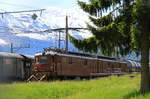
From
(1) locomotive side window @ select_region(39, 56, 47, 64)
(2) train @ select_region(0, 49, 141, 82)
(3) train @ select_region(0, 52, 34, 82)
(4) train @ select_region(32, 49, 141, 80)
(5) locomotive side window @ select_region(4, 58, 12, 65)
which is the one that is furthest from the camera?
(1) locomotive side window @ select_region(39, 56, 47, 64)

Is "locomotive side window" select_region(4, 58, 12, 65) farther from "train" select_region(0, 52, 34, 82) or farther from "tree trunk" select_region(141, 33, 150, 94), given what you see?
"tree trunk" select_region(141, 33, 150, 94)

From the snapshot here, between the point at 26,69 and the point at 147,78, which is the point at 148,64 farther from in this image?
the point at 26,69

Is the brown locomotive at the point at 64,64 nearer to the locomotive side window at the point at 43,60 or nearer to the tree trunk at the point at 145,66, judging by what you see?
the locomotive side window at the point at 43,60

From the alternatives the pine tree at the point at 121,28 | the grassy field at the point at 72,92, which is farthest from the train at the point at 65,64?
the pine tree at the point at 121,28

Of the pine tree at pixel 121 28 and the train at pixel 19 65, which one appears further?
the train at pixel 19 65

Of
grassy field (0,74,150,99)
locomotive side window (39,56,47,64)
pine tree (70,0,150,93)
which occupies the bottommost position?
grassy field (0,74,150,99)

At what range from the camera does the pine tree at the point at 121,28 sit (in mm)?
21250

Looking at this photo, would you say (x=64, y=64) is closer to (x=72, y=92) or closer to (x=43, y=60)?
(x=43, y=60)

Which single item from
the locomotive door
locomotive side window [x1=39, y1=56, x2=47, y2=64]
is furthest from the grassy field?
locomotive side window [x1=39, y1=56, x2=47, y2=64]

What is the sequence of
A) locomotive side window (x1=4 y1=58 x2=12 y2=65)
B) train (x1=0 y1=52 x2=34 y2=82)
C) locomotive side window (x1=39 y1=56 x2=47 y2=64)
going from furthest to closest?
locomotive side window (x1=39 y1=56 x2=47 y2=64) → train (x1=0 y1=52 x2=34 y2=82) → locomotive side window (x1=4 y1=58 x2=12 y2=65)

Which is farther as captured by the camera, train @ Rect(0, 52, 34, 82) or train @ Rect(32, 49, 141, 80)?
train @ Rect(32, 49, 141, 80)

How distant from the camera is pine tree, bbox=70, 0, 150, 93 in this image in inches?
837

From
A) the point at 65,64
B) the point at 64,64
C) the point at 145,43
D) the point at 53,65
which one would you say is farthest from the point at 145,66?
the point at 65,64

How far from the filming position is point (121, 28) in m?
22.1
